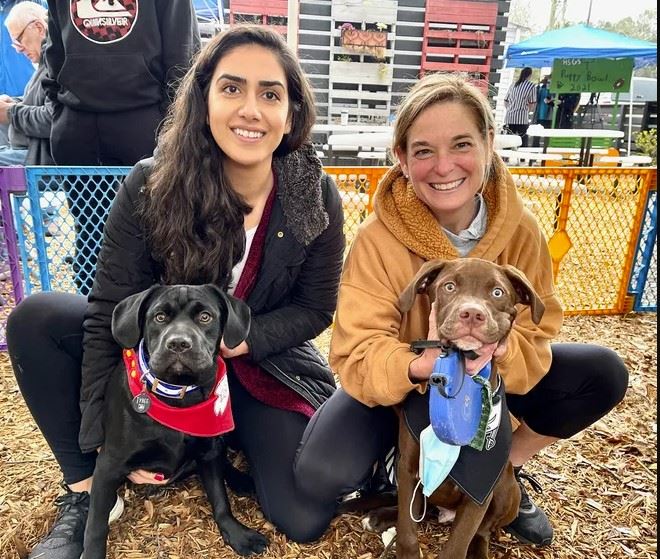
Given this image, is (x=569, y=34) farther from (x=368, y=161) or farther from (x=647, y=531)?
(x=647, y=531)

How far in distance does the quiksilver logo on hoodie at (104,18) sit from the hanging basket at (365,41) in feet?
28.8

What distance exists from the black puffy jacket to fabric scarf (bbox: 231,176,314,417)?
0.03 metres

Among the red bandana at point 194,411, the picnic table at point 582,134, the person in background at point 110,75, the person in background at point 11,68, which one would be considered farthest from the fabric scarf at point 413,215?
the picnic table at point 582,134

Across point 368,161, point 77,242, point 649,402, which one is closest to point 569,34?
point 368,161

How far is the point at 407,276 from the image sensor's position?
2078 mm

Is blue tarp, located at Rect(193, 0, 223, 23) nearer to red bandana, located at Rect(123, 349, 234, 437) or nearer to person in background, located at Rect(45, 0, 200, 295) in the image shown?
person in background, located at Rect(45, 0, 200, 295)

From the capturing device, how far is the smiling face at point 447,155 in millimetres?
2018

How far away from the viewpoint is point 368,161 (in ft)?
37.9

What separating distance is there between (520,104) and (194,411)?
39.8 ft

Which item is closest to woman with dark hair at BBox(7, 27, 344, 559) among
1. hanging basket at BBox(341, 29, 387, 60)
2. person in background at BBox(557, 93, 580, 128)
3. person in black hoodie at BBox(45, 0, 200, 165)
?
person in black hoodie at BBox(45, 0, 200, 165)

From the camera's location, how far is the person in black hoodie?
10.0 feet

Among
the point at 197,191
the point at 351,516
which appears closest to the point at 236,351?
the point at 197,191

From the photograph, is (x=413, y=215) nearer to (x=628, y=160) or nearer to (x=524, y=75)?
(x=628, y=160)

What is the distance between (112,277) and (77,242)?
1647 mm
